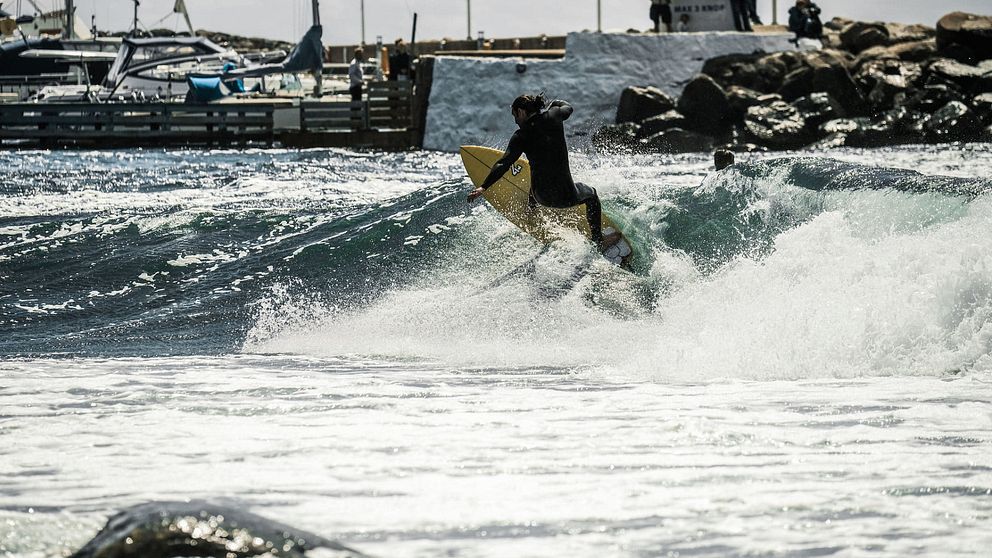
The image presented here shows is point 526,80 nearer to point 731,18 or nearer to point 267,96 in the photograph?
point 731,18

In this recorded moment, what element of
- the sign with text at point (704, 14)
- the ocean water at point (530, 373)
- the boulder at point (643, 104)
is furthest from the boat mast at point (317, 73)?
the ocean water at point (530, 373)

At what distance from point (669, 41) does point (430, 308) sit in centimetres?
2466

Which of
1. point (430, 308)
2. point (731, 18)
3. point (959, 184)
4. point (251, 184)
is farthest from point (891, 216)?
point (731, 18)

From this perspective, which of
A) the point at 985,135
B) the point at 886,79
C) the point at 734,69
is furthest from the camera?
the point at 734,69

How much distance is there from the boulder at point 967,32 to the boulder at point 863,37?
287cm

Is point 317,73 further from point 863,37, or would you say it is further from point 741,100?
point 863,37

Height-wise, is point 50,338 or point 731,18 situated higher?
point 731,18

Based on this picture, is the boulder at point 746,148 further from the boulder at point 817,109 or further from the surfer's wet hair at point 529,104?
the surfer's wet hair at point 529,104

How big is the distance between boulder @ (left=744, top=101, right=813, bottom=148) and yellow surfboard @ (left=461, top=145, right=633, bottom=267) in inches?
731

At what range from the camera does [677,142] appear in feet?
95.8

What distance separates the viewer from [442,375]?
711cm

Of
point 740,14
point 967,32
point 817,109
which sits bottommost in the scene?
point 817,109

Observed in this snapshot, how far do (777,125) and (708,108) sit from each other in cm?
181

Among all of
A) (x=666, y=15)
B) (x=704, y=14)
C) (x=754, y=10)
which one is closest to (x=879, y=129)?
(x=704, y=14)
